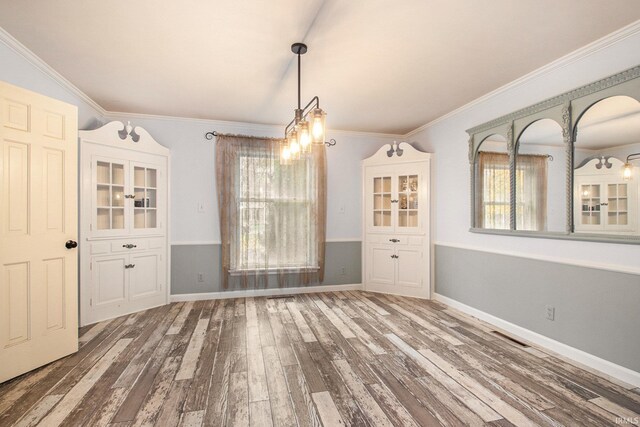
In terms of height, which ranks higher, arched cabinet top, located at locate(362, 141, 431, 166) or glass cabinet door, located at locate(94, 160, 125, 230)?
arched cabinet top, located at locate(362, 141, 431, 166)

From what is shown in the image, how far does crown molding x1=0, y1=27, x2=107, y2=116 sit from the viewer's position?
2.52 metres

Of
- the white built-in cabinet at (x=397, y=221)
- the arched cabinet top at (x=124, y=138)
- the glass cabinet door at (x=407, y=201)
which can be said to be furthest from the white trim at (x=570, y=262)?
the arched cabinet top at (x=124, y=138)

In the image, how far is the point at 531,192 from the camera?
3160 millimetres

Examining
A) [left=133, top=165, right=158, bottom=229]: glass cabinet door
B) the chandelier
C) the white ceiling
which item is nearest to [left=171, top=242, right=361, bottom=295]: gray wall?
[left=133, top=165, right=158, bottom=229]: glass cabinet door

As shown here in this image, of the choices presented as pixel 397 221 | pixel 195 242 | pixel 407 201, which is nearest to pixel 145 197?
pixel 195 242

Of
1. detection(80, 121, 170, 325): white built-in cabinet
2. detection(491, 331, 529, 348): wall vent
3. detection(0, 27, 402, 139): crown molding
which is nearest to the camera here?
detection(0, 27, 402, 139): crown molding

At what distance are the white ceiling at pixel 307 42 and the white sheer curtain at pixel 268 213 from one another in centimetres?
102

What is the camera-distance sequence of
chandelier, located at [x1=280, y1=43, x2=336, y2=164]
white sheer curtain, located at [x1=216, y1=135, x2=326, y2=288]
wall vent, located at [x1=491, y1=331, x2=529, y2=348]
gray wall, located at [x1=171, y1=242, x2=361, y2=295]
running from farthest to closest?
white sheer curtain, located at [x1=216, y1=135, x2=326, y2=288] → gray wall, located at [x1=171, y1=242, x2=361, y2=295] → wall vent, located at [x1=491, y1=331, x2=529, y2=348] → chandelier, located at [x1=280, y1=43, x2=336, y2=164]

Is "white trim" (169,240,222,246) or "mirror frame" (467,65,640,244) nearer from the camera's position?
"mirror frame" (467,65,640,244)

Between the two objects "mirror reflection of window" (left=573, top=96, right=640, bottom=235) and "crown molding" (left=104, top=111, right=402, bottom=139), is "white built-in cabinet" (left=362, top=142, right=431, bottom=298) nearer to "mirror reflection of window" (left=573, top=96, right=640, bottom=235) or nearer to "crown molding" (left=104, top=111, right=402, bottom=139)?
"crown molding" (left=104, top=111, right=402, bottom=139)

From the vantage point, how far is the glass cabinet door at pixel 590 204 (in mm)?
2568

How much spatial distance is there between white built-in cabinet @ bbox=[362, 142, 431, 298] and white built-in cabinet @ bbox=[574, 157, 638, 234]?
6.92 feet

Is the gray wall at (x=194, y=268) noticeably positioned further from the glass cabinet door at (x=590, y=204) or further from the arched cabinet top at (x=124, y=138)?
the glass cabinet door at (x=590, y=204)

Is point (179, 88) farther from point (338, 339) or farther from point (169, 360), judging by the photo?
point (338, 339)
